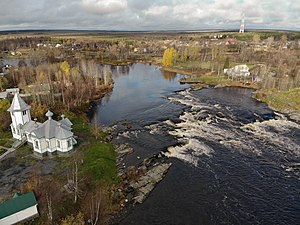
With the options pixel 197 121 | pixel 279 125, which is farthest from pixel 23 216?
pixel 279 125

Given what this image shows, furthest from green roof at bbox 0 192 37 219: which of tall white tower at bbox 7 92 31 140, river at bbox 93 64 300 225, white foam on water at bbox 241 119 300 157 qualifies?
white foam on water at bbox 241 119 300 157

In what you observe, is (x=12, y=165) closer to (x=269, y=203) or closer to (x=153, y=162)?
(x=153, y=162)

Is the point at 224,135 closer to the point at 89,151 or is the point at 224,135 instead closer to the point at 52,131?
the point at 89,151

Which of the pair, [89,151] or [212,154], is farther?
[212,154]

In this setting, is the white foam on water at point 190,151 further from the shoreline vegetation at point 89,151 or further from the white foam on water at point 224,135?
the shoreline vegetation at point 89,151

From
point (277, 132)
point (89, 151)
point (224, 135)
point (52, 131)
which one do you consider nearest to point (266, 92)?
point (277, 132)

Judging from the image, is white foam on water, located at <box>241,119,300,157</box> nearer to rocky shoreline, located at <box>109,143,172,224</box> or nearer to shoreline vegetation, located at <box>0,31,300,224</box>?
shoreline vegetation, located at <box>0,31,300,224</box>

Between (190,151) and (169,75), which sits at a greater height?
(169,75)
